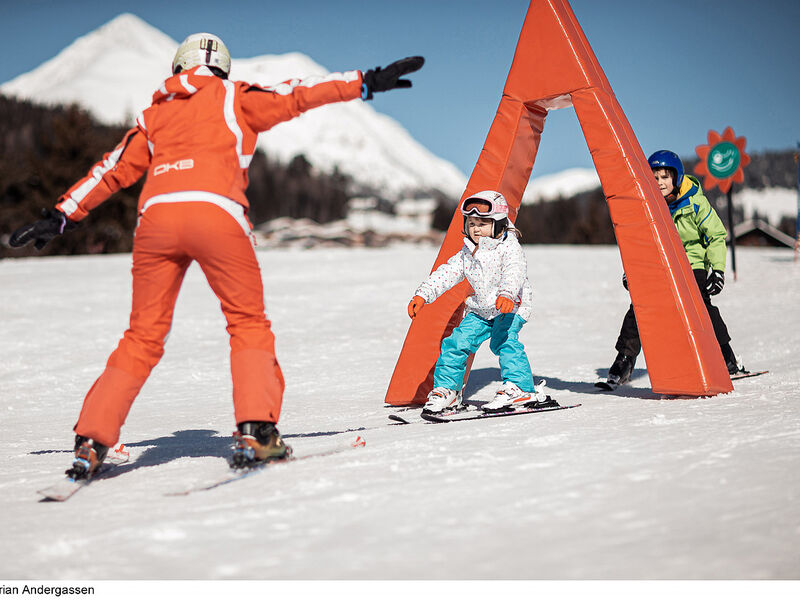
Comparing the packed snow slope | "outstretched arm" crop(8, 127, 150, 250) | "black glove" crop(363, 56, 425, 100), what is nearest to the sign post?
the packed snow slope

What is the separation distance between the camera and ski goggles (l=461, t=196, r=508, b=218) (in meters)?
4.90

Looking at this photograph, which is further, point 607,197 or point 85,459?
point 607,197

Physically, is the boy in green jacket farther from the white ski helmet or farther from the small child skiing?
the white ski helmet

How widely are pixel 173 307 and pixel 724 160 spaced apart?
13447 mm

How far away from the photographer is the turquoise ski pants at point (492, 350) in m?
4.84

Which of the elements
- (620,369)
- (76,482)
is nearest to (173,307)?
(76,482)

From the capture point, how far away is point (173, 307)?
3365mm

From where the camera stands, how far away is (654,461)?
2832 millimetres

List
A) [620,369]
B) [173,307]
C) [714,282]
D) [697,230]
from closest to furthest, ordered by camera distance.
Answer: [173,307] → [714,282] → [697,230] → [620,369]

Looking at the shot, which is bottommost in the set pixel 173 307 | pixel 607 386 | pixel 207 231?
pixel 607 386

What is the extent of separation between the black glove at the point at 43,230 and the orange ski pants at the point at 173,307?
58 cm

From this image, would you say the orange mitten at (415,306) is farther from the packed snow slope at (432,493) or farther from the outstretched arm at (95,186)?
the outstretched arm at (95,186)

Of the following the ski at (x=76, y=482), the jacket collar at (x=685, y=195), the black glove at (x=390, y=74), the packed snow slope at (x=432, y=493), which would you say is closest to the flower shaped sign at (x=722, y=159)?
the packed snow slope at (x=432, y=493)

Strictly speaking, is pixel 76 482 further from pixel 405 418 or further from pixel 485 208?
pixel 485 208
